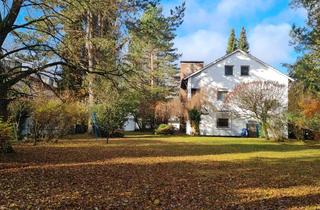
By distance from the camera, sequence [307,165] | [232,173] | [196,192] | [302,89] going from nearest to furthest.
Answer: [196,192] < [232,173] < [307,165] < [302,89]

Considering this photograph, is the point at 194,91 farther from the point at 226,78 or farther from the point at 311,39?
the point at 311,39

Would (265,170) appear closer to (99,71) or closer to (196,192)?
(196,192)

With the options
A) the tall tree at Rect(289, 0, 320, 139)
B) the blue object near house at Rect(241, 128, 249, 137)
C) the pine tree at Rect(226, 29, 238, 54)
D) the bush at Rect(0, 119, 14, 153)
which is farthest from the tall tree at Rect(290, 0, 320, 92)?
the pine tree at Rect(226, 29, 238, 54)

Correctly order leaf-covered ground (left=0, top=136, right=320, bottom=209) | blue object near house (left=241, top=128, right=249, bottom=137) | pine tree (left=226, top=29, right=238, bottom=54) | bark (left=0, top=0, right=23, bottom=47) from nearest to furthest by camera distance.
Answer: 1. leaf-covered ground (left=0, top=136, right=320, bottom=209)
2. bark (left=0, top=0, right=23, bottom=47)
3. blue object near house (left=241, top=128, right=249, bottom=137)
4. pine tree (left=226, top=29, right=238, bottom=54)

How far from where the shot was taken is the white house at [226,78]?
46.3 metres

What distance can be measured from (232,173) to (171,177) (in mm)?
2298

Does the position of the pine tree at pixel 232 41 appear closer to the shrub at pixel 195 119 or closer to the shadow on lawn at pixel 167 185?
the shrub at pixel 195 119

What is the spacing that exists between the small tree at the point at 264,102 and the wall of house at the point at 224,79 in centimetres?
817

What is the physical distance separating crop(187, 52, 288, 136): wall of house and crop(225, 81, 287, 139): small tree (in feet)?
26.8

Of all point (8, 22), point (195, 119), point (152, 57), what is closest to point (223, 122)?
point (195, 119)

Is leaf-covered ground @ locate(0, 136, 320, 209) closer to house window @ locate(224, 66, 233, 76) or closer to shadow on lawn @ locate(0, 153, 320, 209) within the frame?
shadow on lawn @ locate(0, 153, 320, 209)

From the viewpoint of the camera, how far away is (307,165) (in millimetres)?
15867

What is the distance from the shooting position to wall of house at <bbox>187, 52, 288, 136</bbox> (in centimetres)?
4631

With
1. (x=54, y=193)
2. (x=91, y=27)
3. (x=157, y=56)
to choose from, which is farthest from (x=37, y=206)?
(x=157, y=56)
